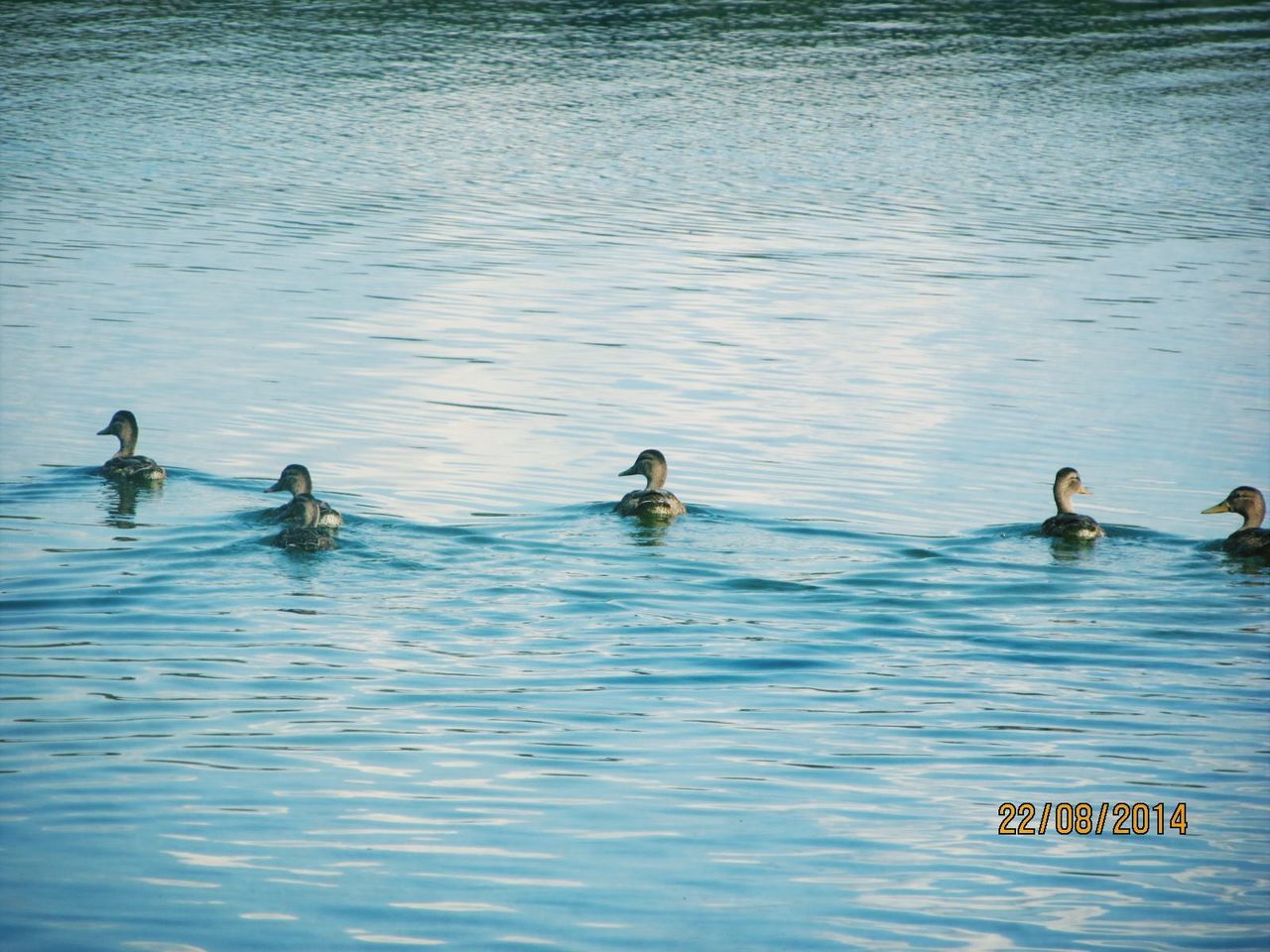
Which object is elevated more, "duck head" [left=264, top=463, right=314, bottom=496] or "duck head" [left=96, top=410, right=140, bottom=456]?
"duck head" [left=96, top=410, right=140, bottom=456]

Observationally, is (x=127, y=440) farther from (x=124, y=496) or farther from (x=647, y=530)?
(x=647, y=530)

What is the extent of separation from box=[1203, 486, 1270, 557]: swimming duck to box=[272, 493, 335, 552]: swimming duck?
20.0 feet

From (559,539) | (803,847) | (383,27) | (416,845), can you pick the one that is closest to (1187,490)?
(559,539)

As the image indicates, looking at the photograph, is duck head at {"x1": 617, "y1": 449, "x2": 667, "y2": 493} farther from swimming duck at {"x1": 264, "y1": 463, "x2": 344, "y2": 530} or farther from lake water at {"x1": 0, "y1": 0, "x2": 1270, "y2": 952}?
swimming duck at {"x1": 264, "y1": 463, "x2": 344, "y2": 530}

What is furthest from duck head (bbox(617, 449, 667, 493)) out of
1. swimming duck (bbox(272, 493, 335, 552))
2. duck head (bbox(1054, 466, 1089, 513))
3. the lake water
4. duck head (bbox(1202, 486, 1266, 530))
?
duck head (bbox(1202, 486, 1266, 530))

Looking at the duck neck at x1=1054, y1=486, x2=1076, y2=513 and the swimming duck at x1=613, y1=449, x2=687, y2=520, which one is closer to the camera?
the swimming duck at x1=613, y1=449, x2=687, y2=520

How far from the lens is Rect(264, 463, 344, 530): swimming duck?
40.4 feet

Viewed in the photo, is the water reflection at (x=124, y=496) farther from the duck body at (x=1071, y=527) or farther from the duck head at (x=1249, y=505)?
the duck head at (x=1249, y=505)

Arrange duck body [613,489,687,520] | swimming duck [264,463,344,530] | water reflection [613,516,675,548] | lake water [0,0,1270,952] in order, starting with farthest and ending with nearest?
duck body [613,489,687,520] < water reflection [613,516,675,548] < swimming duck [264,463,344,530] < lake water [0,0,1270,952]

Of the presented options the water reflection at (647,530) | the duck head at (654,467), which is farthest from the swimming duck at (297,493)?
the duck head at (654,467)

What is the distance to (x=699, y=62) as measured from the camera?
→ 140 ft

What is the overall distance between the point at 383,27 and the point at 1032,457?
3131 cm

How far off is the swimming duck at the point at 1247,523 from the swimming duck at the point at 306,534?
20.0 feet

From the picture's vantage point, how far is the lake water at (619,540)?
7.82m
